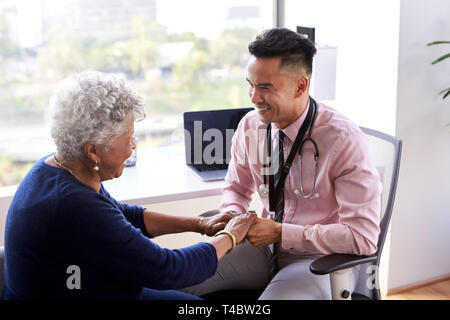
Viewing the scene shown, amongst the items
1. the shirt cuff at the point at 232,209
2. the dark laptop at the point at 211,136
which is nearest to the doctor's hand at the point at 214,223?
the shirt cuff at the point at 232,209

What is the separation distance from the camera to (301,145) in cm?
184

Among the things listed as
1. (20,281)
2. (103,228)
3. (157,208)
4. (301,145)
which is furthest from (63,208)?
(157,208)

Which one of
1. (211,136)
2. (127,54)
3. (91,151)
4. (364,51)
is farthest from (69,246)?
(127,54)

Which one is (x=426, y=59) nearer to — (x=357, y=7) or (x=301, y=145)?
(x=357, y=7)

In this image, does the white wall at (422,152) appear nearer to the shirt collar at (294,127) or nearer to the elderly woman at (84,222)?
the shirt collar at (294,127)

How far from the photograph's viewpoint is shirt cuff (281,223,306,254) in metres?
1.76

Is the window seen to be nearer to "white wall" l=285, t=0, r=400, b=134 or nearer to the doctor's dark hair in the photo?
"white wall" l=285, t=0, r=400, b=134

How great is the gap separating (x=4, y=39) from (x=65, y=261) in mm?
2027

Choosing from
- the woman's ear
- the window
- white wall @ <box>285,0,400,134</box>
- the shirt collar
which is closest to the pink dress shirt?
the shirt collar

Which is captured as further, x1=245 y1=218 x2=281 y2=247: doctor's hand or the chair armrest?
x1=245 y1=218 x2=281 y2=247: doctor's hand

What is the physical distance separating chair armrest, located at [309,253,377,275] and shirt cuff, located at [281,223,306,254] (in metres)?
0.16

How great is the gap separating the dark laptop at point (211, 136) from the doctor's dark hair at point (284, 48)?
0.71 meters

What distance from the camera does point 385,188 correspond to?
5.91ft

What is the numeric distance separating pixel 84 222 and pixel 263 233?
2.15 ft
